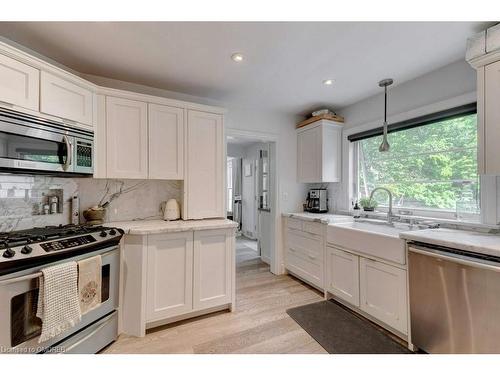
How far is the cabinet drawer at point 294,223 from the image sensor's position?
3.21 metres

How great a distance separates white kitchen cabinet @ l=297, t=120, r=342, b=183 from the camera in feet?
10.6

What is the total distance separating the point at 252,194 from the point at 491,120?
451 centimetres

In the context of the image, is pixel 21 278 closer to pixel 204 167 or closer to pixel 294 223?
pixel 204 167

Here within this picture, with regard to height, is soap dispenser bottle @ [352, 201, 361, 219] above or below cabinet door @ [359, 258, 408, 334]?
above

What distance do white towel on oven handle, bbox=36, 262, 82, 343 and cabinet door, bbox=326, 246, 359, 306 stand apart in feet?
7.70

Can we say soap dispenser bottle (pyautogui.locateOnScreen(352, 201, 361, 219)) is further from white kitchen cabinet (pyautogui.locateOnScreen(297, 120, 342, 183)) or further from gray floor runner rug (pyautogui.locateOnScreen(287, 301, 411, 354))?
gray floor runner rug (pyautogui.locateOnScreen(287, 301, 411, 354))

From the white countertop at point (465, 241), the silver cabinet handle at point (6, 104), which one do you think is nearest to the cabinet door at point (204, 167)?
the silver cabinet handle at point (6, 104)

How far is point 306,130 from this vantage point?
350cm

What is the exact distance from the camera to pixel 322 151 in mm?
3238

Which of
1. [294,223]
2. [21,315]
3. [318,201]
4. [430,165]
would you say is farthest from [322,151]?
[21,315]

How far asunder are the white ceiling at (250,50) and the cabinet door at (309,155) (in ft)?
2.54

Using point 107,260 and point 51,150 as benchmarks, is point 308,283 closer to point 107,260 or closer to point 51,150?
point 107,260

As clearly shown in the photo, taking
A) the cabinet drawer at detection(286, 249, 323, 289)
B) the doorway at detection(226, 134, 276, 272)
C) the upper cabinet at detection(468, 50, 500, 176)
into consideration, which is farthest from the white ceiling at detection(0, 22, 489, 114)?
the cabinet drawer at detection(286, 249, 323, 289)

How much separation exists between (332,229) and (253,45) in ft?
6.56
